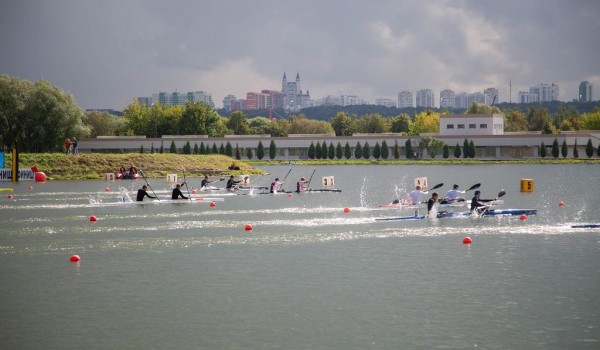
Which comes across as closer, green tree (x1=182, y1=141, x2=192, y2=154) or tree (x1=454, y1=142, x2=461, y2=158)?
green tree (x1=182, y1=141, x2=192, y2=154)

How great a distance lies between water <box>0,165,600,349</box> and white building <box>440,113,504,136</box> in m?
123

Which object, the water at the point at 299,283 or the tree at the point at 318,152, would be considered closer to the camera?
the water at the point at 299,283

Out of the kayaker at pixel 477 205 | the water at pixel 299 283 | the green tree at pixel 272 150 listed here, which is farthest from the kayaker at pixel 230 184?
the green tree at pixel 272 150

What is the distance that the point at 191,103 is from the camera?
6978 inches

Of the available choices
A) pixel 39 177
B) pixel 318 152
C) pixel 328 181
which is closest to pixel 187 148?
pixel 318 152

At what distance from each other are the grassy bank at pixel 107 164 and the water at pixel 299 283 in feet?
151

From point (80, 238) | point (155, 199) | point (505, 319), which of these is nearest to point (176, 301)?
point (505, 319)

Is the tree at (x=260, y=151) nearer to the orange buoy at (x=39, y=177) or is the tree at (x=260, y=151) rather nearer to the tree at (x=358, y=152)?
the tree at (x=358, y=152)

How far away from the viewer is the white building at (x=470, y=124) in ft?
530

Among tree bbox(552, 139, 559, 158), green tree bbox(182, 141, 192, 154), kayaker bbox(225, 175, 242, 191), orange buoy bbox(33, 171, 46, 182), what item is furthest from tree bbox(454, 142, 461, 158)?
kayaker bbox(225, 175, 242, 191)

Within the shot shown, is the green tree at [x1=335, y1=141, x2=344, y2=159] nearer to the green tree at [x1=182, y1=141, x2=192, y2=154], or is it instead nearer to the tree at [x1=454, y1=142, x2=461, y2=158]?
the tree at [x1=454, y1=142, x2=461, y2=158]

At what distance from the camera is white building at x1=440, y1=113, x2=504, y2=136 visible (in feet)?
530

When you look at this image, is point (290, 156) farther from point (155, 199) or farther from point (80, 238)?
point (80, 238)

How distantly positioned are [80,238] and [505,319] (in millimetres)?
19214
